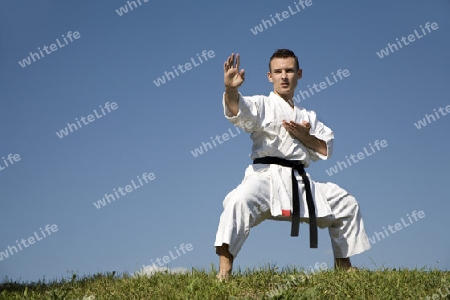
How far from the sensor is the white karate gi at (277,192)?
623 cm

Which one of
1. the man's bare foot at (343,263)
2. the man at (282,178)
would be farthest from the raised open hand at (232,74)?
the man's bare foot at (343,263)

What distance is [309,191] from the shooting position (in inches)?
270

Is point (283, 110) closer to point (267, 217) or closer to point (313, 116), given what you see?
point (313, 116)

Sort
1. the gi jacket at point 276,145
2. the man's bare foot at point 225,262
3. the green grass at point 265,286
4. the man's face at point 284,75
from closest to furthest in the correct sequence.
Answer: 1. the green grass at point 265,286
2. the man's bare foot at point 225,262
3. the gi jacket at point 276,145
4. the man's face at point 284,75

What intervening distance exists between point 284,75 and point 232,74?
3.85 feet

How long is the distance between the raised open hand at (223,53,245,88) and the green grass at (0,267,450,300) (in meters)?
2.21

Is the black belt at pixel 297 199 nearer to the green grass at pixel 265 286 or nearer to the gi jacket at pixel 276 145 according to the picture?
the gi jacket at pixel 276 145

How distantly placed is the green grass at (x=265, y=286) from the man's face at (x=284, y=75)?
91.4 inches

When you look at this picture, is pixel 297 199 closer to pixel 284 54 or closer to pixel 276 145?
pixel 276 145

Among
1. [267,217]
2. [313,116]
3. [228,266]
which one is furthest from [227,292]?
[313,116]

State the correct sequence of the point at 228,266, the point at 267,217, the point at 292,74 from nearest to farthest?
the point at 228,266 → the point at 267,217 → the point at 292,74

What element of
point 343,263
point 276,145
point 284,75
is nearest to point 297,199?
point 276,145

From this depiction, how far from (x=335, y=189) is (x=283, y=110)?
126 centimetres

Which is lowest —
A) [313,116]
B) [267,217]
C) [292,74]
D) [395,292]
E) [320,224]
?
[395,292]
